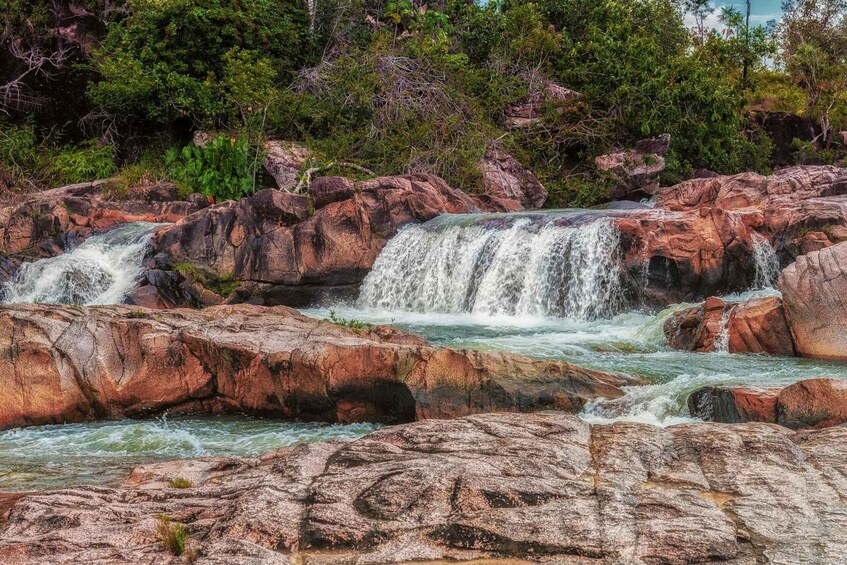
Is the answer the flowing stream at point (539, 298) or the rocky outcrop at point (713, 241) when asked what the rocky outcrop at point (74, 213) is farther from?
the rocky outcrop at point (713, 241)

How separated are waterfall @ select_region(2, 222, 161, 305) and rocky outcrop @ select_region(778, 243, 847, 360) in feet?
43.3

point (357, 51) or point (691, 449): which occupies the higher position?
point (357, 51)

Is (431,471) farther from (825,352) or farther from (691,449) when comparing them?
(825,352)

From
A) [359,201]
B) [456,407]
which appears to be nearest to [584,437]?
[456,407]

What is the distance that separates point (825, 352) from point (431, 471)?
8.31 metres

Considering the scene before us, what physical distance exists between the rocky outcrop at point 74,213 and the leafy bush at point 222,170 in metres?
0.67

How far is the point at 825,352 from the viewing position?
10.9 m

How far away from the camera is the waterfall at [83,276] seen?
18.6 meters

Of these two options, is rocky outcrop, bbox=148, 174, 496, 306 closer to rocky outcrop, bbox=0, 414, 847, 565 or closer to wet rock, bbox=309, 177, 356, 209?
wet rock, bbox=309, 177, 356, 209

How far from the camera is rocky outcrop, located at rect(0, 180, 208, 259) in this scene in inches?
793

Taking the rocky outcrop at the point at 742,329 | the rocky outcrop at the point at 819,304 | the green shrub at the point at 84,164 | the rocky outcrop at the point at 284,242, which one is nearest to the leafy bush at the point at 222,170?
the green shrub at the point at 84,164

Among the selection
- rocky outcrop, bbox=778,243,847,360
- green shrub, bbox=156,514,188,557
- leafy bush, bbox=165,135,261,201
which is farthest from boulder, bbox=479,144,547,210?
green shrub, bbox=156,514,188,557

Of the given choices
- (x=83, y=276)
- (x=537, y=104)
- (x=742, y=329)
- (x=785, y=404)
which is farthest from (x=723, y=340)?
(x=537, y=104)

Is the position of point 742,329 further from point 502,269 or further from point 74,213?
point 74,213
